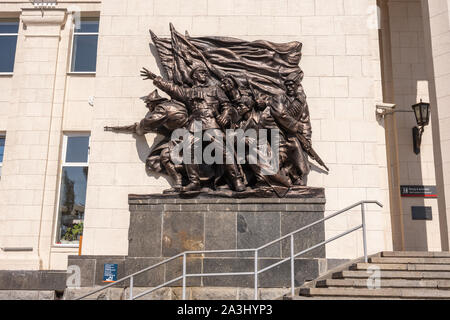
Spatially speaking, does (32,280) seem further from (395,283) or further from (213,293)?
(395,283)

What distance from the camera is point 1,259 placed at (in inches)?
368

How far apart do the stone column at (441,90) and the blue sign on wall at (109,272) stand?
5.93m

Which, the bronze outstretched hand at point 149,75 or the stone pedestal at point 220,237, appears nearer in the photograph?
the stone pedestal at point 220,237

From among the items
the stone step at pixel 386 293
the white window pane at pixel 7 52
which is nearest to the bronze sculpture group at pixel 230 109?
the stone step at pixel 386 293

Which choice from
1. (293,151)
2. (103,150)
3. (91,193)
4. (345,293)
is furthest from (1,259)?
(345,293)

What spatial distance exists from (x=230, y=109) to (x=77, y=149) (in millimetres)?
4064

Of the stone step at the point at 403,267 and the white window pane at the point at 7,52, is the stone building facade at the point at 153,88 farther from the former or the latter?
the stone step at the point at 403,267

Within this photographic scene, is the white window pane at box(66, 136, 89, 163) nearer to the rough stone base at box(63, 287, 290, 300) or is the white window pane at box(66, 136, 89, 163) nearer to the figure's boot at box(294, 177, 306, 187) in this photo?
the rough stone base at box(63, 287, 290, 300)

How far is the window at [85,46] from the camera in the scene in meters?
10.8

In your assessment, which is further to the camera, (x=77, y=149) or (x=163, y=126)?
(x=77, y=149)

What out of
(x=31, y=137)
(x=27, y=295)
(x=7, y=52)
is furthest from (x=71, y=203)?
(x=7, y=52)

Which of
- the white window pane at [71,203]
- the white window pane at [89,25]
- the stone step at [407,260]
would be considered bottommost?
the stone step at [407,260]

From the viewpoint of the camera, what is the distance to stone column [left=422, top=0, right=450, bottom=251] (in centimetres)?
830

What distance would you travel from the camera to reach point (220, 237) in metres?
7.96
